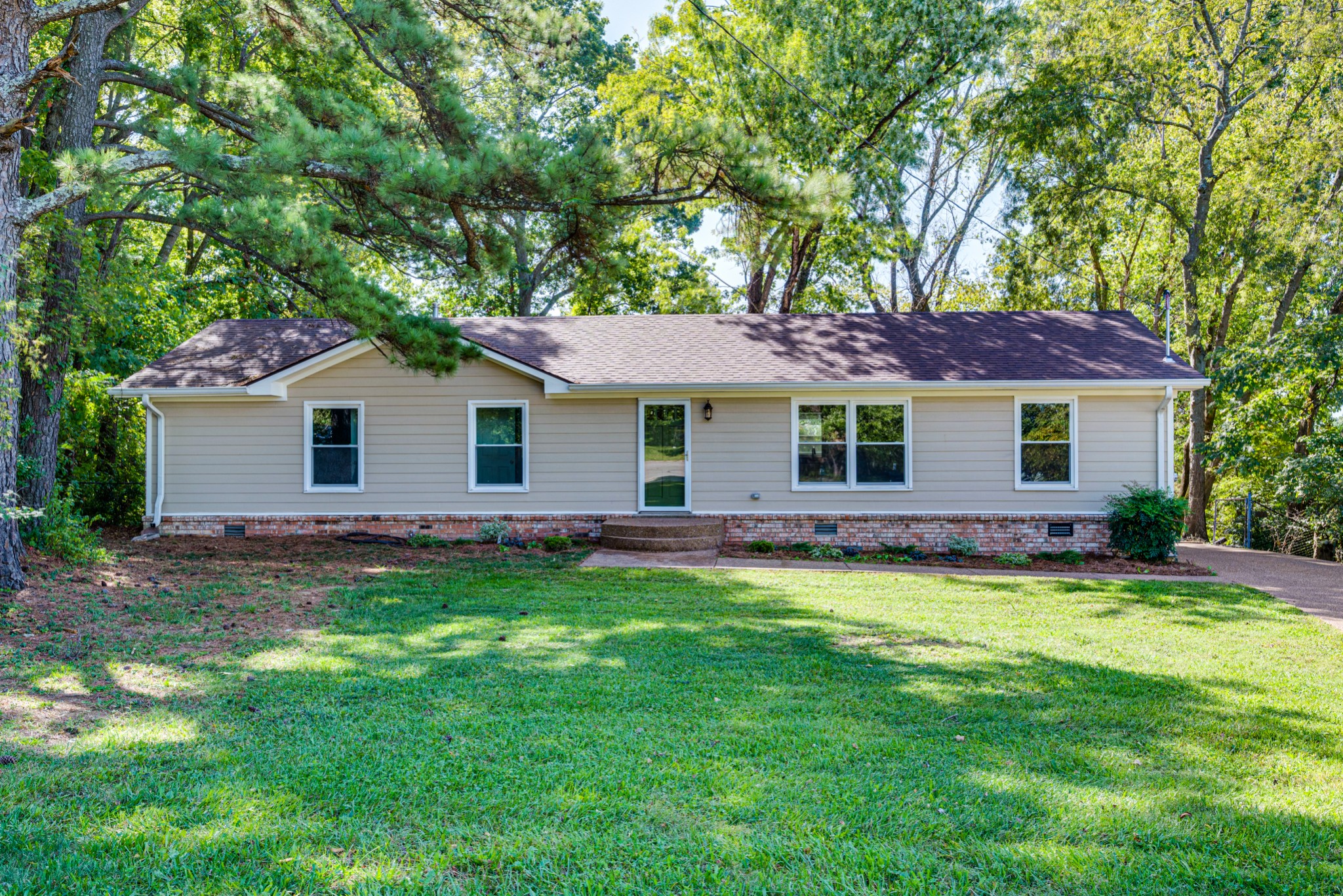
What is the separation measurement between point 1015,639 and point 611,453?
24.5 feet

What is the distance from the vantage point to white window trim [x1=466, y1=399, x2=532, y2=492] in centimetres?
1299

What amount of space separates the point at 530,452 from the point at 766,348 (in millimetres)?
4357

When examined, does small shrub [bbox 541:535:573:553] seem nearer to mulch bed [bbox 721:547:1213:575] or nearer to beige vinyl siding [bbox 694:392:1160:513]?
beige vinyl siding [bbox 694:392:1160:513]

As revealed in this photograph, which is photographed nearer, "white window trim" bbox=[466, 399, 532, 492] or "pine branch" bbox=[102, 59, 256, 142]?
"pine branch" bbox=[102, 59, 256, 142]

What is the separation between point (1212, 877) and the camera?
2.87 meters

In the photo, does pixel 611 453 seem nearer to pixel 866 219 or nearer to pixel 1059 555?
pixel 1059 555

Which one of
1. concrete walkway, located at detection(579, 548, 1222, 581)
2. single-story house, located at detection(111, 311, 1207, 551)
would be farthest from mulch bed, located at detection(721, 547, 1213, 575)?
single-story house, located at detection(111, 311, 1207, 551)

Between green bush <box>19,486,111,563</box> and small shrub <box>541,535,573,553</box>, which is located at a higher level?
green bush <box>19,486,111,563</box>

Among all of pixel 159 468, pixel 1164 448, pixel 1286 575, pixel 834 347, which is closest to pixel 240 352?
pixel 159 468

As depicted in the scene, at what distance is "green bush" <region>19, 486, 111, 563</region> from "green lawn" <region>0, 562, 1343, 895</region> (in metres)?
4.90

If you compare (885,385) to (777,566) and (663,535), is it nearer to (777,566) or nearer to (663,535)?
(777,566)

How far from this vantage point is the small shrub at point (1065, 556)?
11.8 meters

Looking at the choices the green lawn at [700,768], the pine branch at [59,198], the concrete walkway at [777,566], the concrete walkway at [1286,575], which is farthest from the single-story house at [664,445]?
the green lawn at [700,768]

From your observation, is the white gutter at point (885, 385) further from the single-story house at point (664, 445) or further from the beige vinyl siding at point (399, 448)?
the beige vinyl siding at point (399, 448)
